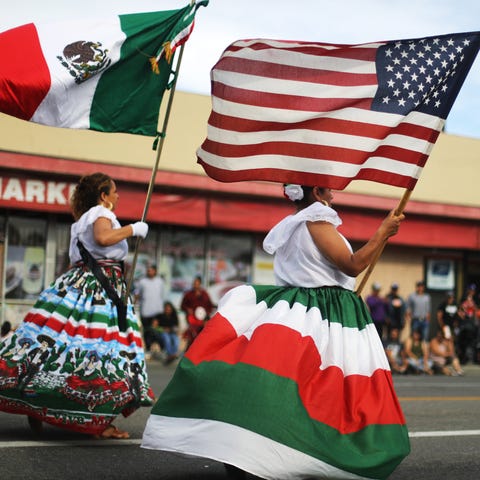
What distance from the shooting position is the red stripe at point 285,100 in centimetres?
531

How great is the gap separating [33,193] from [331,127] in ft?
45.5

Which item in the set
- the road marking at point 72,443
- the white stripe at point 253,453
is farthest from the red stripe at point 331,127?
the road marking at point 72,443

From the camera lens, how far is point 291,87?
213 inches

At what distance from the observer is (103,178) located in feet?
23.0

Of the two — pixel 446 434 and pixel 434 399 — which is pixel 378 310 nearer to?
pixel 434 399

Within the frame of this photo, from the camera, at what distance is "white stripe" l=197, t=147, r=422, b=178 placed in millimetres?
5160

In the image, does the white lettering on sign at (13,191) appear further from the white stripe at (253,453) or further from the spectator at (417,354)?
the white stripe at (253,453)

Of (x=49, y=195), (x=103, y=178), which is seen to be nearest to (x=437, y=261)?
(x=49, y=195)

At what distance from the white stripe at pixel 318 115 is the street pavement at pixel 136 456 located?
1.96 meters

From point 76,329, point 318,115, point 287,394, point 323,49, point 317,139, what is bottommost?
point 287,394

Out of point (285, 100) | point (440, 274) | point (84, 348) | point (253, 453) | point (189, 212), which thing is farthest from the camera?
point (440, 274)

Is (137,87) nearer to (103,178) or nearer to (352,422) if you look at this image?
(103,178)

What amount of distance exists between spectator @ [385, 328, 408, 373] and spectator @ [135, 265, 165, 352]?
4.23 metres

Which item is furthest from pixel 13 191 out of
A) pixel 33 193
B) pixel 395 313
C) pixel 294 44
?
pixel 294 44
